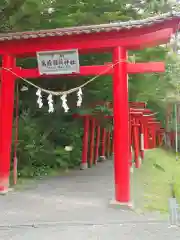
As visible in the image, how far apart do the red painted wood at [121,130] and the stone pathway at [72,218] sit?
56 cm

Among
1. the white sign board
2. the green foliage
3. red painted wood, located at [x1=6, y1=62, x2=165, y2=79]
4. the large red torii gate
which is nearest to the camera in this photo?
the large red torii gate

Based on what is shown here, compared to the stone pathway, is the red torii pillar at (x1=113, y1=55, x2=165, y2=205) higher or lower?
higher

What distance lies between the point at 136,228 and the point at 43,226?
5.43ft

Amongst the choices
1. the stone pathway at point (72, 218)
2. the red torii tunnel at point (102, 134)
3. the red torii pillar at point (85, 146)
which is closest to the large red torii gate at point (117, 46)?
the stone pathway at point (72, 218)

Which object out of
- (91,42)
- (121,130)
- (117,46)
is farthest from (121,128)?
(91,42)

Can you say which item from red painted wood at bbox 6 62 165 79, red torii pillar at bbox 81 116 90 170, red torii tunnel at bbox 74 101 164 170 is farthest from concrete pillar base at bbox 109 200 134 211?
red torii pillar at bbox 81 116 90 170

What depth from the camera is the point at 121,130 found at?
24.0ft

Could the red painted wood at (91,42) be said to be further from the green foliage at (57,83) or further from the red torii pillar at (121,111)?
the green foliage at (57,83)

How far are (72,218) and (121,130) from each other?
2.34 meters

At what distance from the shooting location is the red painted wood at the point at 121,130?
7.20 metres

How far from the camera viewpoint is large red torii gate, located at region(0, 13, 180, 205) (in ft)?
23.6

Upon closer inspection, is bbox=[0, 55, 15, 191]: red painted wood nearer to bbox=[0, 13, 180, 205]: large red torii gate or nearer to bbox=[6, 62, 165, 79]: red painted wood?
bbox=[0, 13, 180, 205]: large red torii gate

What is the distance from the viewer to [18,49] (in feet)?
27.1

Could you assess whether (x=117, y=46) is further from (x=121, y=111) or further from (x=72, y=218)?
(x=72, y=218)
